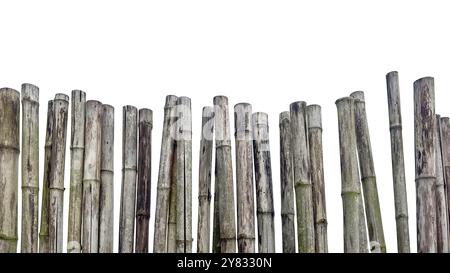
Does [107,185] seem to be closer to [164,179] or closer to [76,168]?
[76,168]

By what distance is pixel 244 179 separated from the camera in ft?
14.1

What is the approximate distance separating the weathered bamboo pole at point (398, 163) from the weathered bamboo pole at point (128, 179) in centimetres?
145

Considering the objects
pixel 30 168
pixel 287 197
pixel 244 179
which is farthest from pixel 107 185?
pixel 287 197

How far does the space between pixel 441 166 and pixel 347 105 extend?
675 mm

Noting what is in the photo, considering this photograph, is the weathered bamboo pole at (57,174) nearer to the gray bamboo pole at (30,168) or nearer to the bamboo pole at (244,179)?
the gray bamboo pole at (30,168)

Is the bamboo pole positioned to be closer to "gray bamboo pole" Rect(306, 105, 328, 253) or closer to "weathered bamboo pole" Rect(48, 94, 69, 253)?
"gray bamboo pole" Rect(306, 105, 328, 253)

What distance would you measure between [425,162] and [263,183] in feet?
2.96

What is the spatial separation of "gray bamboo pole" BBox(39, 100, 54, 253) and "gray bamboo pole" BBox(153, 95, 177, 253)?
60cm

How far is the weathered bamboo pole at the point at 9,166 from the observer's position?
13.5 feet

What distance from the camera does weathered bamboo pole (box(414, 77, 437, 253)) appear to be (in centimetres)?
409

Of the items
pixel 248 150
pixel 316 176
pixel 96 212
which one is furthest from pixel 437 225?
pixel 96 212

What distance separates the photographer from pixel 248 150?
4367 mm
